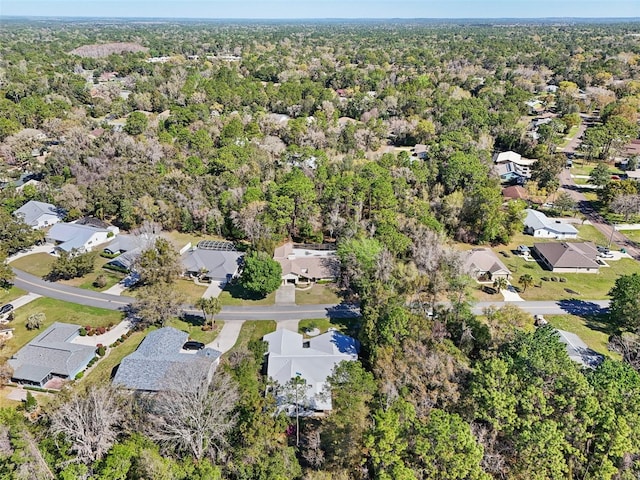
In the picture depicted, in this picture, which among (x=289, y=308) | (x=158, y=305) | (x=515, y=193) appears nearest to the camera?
(x=158, y=305)

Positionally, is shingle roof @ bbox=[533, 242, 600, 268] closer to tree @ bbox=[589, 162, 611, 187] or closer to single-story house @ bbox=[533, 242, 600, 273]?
single-story house @ bbox=[533, 242, 600, 273]

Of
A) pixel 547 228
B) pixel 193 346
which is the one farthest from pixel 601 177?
pixel 193 346

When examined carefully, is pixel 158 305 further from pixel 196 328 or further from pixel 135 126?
pixel 135 126

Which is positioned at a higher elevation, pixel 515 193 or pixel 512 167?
pixel 512 167

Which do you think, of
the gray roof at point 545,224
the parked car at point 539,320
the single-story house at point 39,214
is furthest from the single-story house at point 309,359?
the single-story house at point 39,214

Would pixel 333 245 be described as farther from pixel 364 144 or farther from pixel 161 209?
pixel 364 144

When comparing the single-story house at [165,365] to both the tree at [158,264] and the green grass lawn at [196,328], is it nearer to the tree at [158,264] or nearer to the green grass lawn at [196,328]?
the green grass lawn at [196,328]
